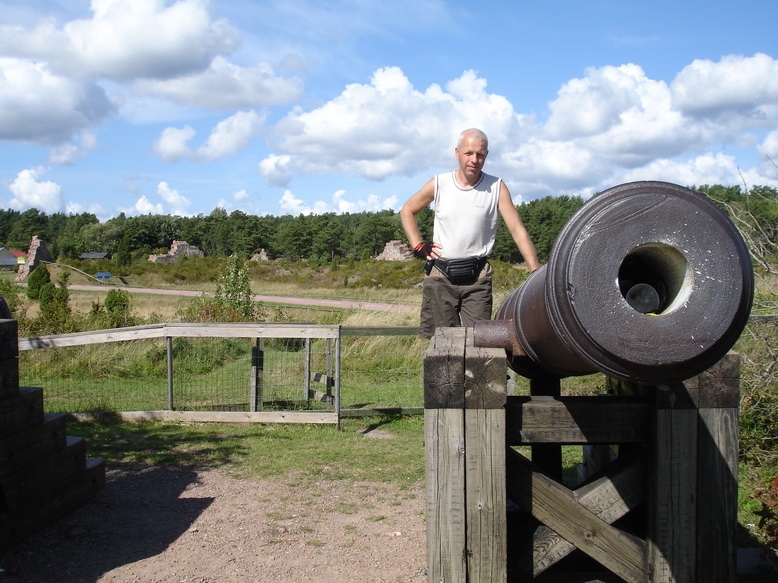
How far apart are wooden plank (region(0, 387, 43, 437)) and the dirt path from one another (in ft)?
2.21

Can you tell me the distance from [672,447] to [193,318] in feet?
40.3

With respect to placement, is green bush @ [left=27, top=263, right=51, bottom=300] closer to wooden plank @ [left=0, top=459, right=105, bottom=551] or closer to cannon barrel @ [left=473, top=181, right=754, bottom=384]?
wooden plank @ [left=0, top=459, right=105, bottom=551]

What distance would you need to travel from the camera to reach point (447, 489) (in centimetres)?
276

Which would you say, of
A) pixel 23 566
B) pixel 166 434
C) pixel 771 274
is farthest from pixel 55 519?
pixel 771 274

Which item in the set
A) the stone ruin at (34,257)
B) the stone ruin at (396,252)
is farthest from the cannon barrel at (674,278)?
the stone ruin at (34,257)

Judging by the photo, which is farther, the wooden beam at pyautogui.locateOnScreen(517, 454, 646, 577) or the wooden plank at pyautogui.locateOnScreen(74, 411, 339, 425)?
the wooden plank at pyautogui.locateOnScreen(74, 411, 339, 425)

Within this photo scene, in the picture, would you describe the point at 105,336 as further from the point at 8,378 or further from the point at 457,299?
the point at 457,299

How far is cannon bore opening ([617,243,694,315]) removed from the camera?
2125mm

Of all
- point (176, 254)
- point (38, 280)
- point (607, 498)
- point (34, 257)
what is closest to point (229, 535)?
point (607, 498)

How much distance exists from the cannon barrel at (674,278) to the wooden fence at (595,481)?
2.16 ft

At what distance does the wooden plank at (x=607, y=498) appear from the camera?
9.36ft

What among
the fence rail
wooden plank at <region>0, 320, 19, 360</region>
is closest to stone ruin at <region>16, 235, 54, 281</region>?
the fence rail

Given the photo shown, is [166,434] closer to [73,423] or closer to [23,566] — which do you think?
[73,423]

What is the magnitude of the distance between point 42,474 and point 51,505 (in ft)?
0.75
